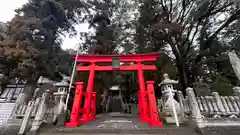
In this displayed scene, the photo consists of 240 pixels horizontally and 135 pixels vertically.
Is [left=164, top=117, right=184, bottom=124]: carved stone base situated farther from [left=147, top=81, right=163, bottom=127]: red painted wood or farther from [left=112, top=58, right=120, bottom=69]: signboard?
[left=112, top=58, right=120, bottom=69]: signboard

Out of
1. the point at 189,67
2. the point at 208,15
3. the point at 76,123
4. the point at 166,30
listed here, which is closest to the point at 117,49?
the point at 166,30

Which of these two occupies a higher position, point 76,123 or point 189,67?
point 189,67

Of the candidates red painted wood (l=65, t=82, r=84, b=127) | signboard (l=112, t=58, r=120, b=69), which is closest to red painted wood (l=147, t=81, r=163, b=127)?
signboard (l=112, t=58, r=120, b=69)

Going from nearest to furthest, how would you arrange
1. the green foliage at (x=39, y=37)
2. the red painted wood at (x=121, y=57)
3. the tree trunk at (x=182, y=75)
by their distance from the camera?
the red painted wood at (x=121, y=57) < the green foliage at (x=39, y=37) < the tree trunk at (x=182, y=75)

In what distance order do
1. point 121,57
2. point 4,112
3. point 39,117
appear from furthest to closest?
point 121,57 → point 4,112 → point 39,117

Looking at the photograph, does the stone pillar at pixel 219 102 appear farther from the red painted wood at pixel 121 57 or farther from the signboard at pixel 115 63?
the signboard at pixel 115 63

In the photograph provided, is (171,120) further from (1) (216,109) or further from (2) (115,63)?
(2) (115,63)

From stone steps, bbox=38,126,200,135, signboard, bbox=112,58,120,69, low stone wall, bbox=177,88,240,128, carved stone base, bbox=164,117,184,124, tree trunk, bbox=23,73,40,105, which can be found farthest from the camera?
tree trunk, bbox=23,73,40,105

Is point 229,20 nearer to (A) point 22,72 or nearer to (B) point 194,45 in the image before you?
(B) point 194,45

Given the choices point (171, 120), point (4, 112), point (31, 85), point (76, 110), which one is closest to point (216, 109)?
point (171, 120)

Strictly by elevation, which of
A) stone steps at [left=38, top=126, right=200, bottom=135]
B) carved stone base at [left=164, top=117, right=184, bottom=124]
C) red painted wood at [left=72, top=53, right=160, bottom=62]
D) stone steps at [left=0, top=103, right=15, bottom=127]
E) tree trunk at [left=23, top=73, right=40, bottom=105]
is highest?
red painted wood at [left=72, top=53, right=160, bottom=62]

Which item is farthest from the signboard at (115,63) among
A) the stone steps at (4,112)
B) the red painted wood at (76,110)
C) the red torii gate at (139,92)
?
the stone steps at (4,112)

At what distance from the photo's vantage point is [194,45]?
33.3 feet

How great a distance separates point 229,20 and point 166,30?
3765 millimetres
